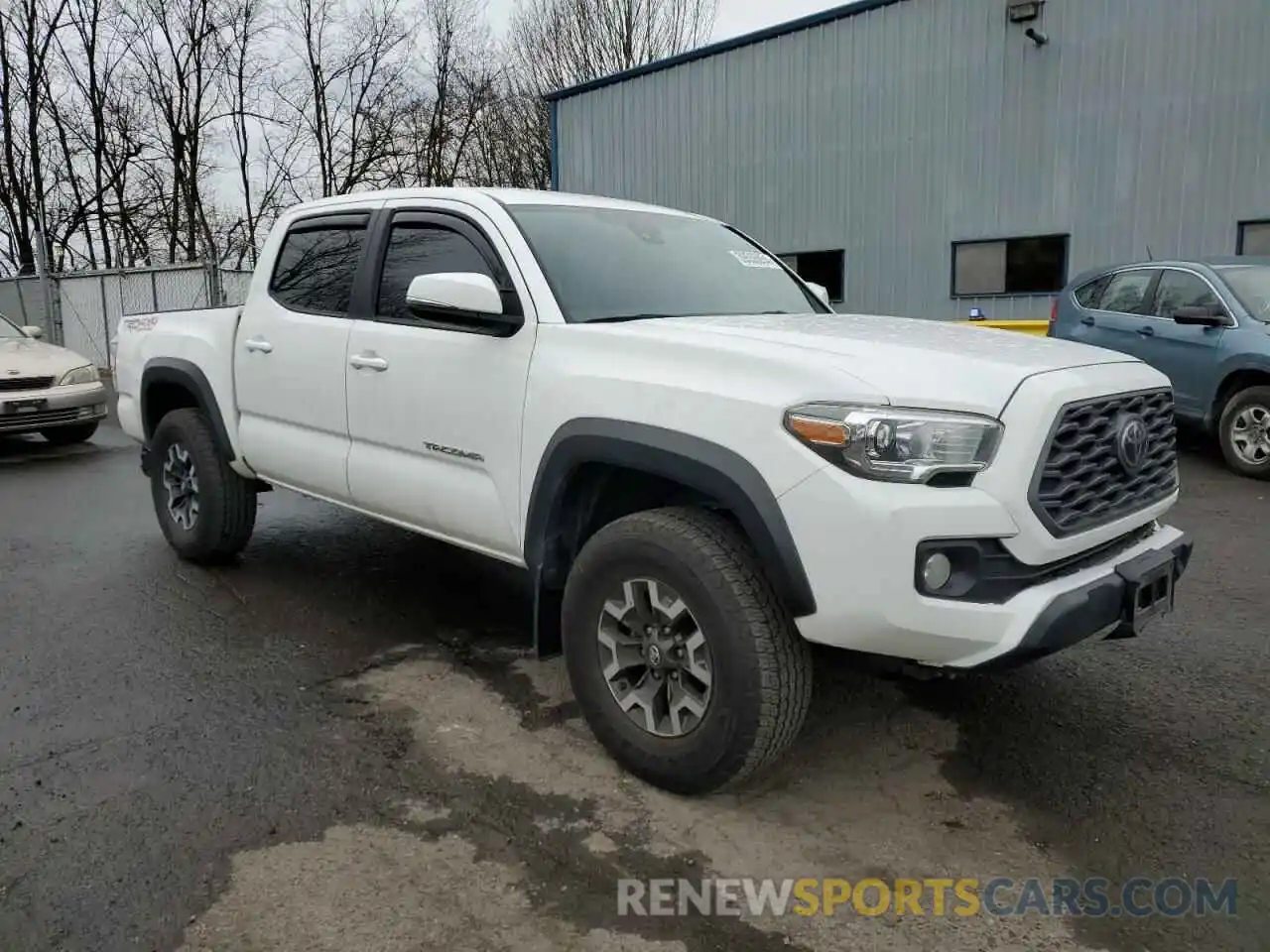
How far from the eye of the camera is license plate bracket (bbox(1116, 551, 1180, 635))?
2.83 metres

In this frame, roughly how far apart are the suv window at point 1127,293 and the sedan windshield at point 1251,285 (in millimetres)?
609

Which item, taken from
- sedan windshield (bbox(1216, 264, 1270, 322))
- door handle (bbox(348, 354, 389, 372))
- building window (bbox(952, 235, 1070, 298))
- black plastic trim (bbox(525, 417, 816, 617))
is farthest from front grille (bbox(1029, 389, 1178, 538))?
building window (bbox(952, 235, 1070, 298))

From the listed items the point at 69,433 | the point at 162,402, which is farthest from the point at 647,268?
the point at 69,433

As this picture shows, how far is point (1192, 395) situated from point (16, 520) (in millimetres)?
8795

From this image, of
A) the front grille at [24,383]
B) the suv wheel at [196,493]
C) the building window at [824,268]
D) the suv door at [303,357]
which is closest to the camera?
the suv door at [303,357]

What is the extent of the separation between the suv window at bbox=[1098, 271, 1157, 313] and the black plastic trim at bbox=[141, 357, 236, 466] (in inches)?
295

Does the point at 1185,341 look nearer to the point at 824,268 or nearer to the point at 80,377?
the point at 824,268

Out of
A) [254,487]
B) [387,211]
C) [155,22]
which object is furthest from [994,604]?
[155,22]

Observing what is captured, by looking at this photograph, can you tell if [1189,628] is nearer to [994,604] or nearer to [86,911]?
[994,604]

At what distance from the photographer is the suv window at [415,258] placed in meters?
3.87

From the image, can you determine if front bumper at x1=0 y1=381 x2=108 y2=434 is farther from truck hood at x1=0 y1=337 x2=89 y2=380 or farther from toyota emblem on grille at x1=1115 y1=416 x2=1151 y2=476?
toyota emblem on grille at x1=1115 y1=416 x2=1151 y2=476

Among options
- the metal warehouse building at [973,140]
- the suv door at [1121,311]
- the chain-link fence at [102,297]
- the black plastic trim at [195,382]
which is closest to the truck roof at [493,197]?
the black plastic trim at [195,382]

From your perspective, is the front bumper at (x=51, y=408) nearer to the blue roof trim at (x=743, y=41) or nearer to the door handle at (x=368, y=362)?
the door handle at (x=368, y=362)

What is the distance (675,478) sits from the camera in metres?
2.93
